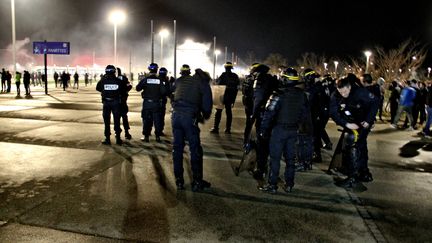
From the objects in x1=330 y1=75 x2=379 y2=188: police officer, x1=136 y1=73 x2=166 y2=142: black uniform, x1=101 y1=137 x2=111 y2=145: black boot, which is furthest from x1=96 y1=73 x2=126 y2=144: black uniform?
x1=330 y1=75 x2=379 y2=188: police officer

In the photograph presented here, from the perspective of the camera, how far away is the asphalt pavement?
4285 mm

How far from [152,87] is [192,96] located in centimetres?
360

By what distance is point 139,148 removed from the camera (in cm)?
859

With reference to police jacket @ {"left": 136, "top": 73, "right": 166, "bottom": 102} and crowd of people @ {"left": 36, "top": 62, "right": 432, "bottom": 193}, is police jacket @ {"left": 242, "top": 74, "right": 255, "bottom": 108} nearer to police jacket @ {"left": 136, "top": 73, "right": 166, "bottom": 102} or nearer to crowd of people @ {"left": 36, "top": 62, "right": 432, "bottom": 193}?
crowd of people @ {"left": 36, "top": 62, "right": 432, "bottom": 193}

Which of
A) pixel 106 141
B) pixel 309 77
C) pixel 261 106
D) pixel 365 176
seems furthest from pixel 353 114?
pixel 106 141

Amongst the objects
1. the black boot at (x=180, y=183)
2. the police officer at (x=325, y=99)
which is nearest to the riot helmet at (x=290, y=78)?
the black boot at (x=180, y=183)

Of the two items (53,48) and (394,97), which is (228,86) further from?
(53,48)

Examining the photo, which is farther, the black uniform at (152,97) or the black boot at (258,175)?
the black uniform at (152,97)

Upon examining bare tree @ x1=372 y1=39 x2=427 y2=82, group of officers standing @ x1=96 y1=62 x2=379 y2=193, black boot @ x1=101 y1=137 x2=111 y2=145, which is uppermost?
bare tree @ x1=372 y1=39 x2=427 y2=82

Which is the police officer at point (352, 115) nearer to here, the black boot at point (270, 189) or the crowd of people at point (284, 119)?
the crowd of people at point (284, 119)

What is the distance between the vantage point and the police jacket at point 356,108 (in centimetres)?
603

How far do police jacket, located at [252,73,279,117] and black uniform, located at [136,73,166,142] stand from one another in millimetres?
3055

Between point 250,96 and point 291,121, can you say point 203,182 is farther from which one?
point 250,96

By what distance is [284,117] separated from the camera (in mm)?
5465
